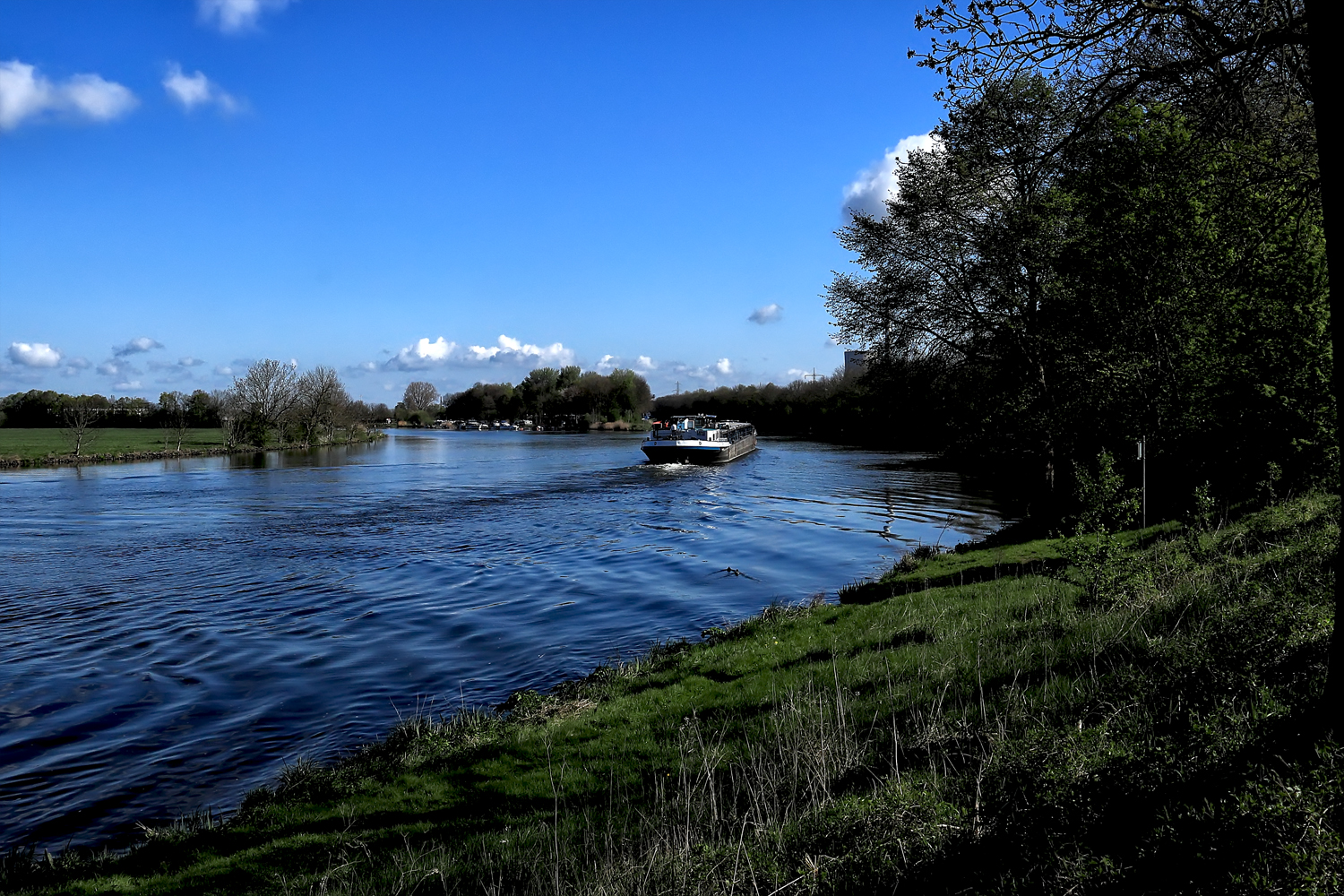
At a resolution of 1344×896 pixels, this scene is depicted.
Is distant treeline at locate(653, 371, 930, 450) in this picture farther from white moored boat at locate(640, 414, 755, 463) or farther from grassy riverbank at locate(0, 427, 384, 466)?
grassy riverbank at locate(0, 427, 384, 466)

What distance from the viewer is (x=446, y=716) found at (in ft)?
31.8

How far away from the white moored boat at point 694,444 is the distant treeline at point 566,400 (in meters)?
75.1

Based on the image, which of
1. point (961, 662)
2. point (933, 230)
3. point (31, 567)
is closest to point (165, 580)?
point (31, 567)

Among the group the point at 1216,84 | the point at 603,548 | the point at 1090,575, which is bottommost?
the point at 603,548

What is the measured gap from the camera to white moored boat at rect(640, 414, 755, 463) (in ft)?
184

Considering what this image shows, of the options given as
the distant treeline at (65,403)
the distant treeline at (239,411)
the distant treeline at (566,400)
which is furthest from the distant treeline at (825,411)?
the distant treeline at (65,403)

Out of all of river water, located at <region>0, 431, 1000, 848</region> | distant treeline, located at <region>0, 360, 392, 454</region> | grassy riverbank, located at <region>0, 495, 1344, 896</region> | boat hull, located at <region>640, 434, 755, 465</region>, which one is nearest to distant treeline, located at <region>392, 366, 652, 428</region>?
distant treeline, located at <region>0, 360, 392, 454</region>

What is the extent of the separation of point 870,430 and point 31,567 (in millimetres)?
69187

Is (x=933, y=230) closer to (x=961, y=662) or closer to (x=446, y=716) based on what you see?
(x=961, y=662)

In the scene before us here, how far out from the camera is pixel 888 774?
573cm

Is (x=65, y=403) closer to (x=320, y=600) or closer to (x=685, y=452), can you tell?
(x=685, y=452)

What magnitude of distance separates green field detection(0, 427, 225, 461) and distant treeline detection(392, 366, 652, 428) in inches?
2649

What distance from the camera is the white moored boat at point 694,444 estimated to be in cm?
5594

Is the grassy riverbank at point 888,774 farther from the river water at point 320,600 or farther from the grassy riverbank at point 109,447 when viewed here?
the grassy riverbank at point 109,447
